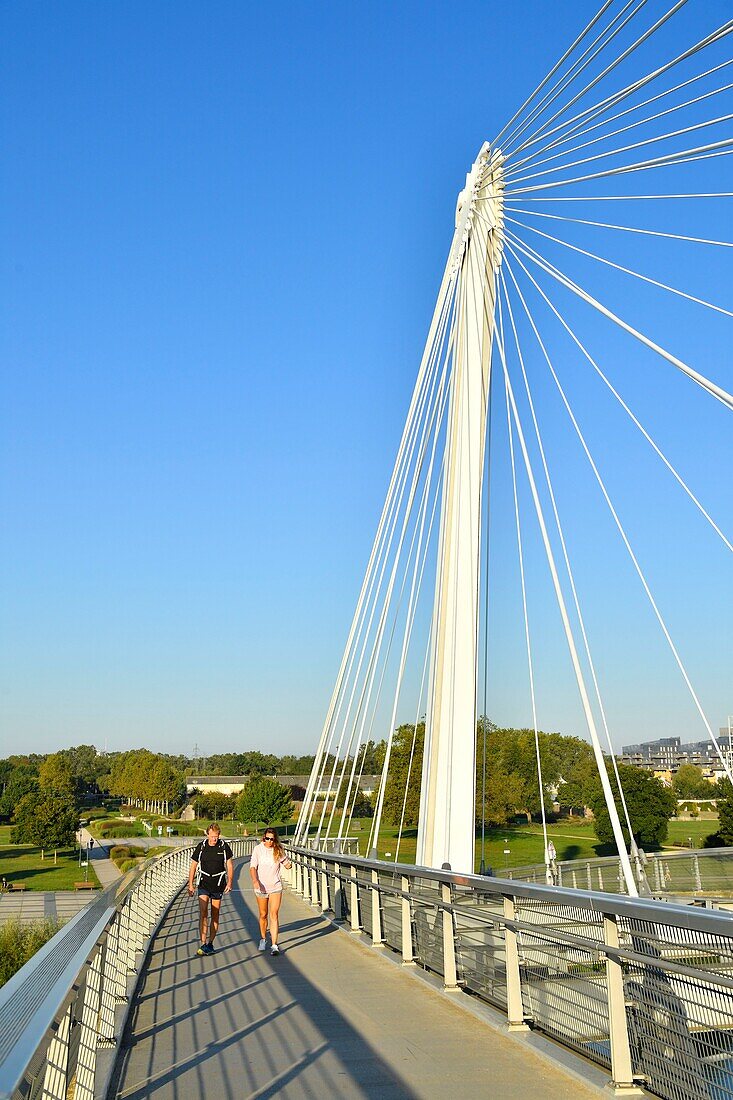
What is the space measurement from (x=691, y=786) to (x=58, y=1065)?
10952 centimetres

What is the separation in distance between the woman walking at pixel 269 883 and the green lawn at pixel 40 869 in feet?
196

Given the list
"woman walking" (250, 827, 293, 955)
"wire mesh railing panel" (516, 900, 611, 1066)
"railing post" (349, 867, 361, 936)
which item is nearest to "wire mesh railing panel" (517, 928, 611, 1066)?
"wire mesh railing panel" (516, 900, 611, 1066)

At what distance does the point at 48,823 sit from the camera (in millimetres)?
88438

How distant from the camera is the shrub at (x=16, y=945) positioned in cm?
3322

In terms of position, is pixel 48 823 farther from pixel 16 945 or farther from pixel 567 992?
pixel 567 992

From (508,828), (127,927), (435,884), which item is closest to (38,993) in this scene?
(435,884)

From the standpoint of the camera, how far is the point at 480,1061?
5.61m

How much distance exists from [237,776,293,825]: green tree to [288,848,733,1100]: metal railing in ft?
257

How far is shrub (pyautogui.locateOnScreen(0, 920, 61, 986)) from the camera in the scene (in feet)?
109

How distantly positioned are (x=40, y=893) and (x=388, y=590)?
193 feet

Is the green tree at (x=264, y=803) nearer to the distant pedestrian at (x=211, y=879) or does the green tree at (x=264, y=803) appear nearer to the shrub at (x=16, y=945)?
the shrub at (x=16, y=945)

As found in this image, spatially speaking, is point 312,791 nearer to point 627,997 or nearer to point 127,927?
point 127,927

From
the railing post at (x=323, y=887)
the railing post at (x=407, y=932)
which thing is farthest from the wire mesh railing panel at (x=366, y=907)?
the railing post at (x=323, y=887)

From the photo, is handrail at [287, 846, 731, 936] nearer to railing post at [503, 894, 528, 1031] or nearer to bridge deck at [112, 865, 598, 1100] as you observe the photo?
railing post at [503, 894, 528, 1031]
